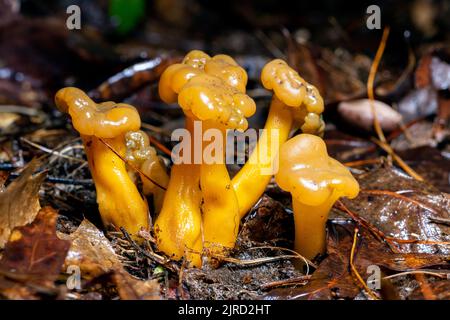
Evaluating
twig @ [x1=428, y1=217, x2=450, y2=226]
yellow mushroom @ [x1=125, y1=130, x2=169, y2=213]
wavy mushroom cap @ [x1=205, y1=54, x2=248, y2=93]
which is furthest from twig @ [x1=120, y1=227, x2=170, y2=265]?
twig @ [x1=428, y1=217, x2=450, y2=226]

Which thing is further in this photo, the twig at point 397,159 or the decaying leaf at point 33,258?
the twig at point 397,159

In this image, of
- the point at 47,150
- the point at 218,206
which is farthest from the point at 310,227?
the point at 47,150

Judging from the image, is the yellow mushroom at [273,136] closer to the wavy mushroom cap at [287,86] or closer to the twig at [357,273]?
the wavy mushroom cap at [287,86]

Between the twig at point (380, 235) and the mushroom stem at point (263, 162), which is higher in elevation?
the mushroom stem at point (263, 162)

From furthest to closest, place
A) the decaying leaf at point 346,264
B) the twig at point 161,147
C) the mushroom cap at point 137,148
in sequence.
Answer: the twig at point 161,147, the mushroom cap at point 137,148, the decaying leaf at point 346,264

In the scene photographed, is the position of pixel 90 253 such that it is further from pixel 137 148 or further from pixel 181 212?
pixel 137 148

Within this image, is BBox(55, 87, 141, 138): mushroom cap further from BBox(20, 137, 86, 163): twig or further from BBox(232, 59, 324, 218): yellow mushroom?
BBox(20, 137, 86, 163): twig

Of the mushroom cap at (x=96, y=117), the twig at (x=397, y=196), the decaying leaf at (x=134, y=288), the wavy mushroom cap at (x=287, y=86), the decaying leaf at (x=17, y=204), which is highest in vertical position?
the wavy mushroom cap at (x=287, y=86)

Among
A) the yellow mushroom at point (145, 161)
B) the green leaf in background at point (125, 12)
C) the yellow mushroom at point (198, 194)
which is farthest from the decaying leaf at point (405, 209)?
the green leaf in background at point (125, 12)
